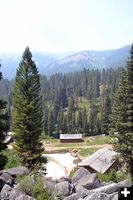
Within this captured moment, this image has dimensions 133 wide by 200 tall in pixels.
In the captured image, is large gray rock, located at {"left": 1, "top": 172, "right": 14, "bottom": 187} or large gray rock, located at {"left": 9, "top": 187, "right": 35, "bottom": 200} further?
large gray rock, located at {"left": 1, "top": 172, "right": 14, "bottom": 187}

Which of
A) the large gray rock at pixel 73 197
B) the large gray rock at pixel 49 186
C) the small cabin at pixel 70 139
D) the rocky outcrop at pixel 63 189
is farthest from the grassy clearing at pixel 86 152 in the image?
the large gray rock at pixel 73 197

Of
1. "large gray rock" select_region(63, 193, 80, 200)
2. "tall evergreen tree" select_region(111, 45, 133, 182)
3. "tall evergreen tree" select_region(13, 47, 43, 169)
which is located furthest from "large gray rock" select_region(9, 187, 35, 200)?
"tall evergreen tree" select_region(111, 45, 133, 182)

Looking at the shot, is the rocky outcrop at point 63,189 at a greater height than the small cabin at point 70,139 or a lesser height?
greater

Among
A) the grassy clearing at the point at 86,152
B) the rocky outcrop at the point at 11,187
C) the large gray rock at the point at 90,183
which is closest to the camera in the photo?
the rocky outcrop at the point at 11,187

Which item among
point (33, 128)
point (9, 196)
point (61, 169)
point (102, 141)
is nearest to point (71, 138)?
point (102, 141)

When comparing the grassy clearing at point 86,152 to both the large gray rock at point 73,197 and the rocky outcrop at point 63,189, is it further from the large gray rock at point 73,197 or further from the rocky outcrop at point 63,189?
the large gray rock at point 73,197

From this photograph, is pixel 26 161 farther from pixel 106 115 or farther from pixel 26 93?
pixel 106 115

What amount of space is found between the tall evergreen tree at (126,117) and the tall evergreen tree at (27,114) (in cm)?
902

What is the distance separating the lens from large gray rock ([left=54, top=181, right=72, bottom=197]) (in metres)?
24.0

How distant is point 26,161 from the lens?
4356 centimetres

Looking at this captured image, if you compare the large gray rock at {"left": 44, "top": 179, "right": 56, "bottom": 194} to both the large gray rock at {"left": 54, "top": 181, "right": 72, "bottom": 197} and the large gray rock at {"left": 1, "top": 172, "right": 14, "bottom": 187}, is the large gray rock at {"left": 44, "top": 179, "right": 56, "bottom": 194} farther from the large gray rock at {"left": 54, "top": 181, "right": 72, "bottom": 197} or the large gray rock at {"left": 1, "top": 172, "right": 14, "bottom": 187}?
the large gray rock at {"left": 1, "top": 172, "right": 14, "bottom": 187}

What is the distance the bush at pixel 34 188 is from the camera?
2285 centimetres

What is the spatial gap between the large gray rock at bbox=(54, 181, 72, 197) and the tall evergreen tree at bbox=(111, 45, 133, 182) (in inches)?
771

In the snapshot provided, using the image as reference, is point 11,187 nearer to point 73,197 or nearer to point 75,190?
point 75,190
